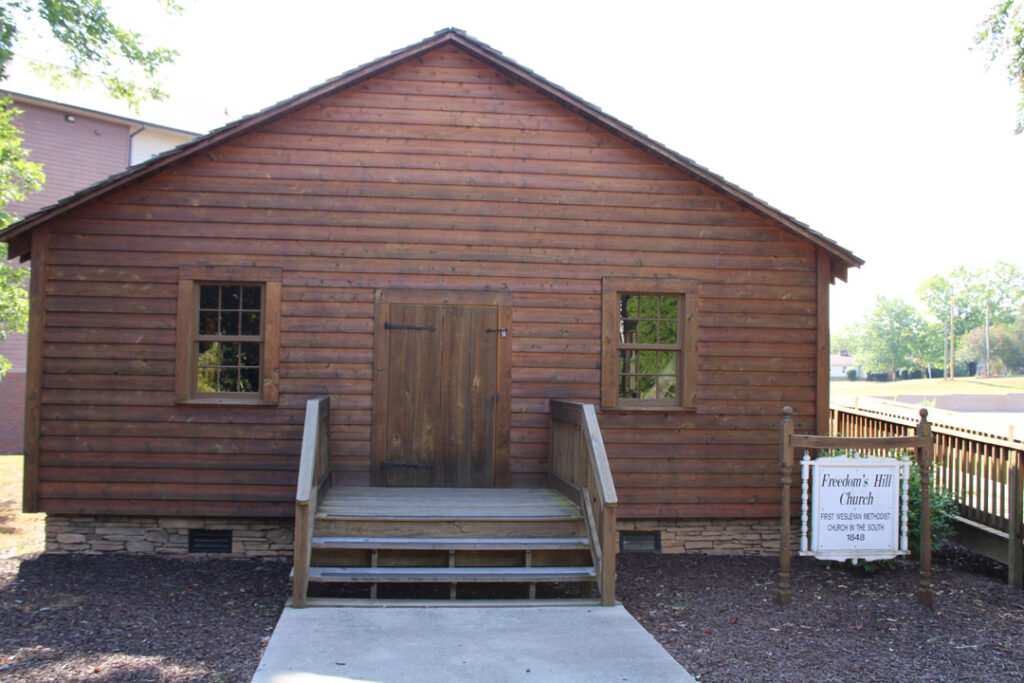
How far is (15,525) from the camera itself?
10.2m

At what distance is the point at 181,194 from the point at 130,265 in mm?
909

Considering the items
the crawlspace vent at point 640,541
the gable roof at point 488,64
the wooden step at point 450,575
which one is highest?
the gable roof at point 488,64

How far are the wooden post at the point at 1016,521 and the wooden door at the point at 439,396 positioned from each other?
5064 mm

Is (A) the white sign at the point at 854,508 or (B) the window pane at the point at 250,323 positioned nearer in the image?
(A) the white sign at the point at 854,508

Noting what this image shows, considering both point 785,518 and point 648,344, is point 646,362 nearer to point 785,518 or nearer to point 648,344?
point 648,344

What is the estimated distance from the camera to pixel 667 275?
8695 millimetres

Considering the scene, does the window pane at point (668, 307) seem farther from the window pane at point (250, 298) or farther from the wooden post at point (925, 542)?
the window pane at point (250, 298)

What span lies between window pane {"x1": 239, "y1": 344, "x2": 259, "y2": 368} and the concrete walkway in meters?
3.21

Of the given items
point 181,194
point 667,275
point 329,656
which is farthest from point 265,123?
point 329,656

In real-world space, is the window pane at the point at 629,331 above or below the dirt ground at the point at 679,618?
above

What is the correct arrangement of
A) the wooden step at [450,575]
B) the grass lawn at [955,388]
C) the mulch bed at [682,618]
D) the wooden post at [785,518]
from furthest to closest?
the grass lawn at [955,388] → the wooden post at [785,518] → the wooden step at [450,575] → the mulch bed at [682,618]

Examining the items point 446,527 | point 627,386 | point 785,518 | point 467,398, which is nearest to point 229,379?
point 467,398

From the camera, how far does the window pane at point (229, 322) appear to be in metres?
8.35

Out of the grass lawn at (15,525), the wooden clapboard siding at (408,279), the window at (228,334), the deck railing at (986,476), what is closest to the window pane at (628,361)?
the wooden clapboard siding at (408,279)
